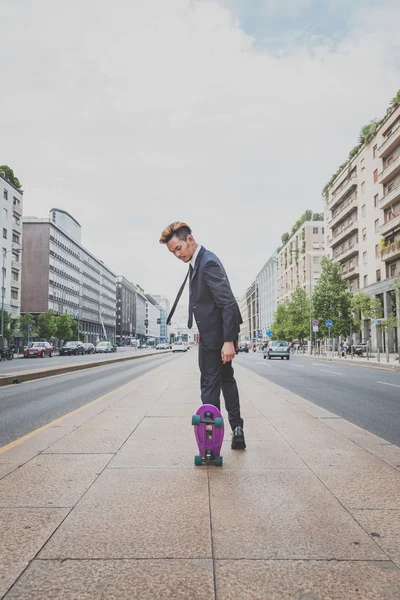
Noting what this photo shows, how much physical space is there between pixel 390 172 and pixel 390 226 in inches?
181

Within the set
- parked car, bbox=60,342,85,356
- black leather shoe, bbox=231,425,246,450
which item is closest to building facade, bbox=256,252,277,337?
parked car, bbox=60,342,85,356

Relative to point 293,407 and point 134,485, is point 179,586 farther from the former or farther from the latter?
point 293,407

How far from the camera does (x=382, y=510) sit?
282cm

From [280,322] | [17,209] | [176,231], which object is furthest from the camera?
[280,322]

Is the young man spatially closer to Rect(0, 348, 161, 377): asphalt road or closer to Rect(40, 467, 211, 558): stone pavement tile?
Rect(40, 467, 211, 558): stone pavement tile

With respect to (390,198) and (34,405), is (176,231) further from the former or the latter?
(390,198)

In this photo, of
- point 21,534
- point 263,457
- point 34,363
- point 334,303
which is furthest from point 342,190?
point 21,534

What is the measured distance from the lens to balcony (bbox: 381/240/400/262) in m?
39.4

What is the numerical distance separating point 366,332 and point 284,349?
55.5 ft

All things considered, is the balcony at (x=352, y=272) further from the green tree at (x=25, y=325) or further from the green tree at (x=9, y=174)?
the green tree at (x=9, y=174)

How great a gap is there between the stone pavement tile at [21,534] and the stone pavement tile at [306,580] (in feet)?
2.84

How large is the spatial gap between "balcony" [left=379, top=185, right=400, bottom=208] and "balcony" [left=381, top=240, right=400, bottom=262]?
3.82m

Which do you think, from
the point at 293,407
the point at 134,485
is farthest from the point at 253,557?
the point at 293,407

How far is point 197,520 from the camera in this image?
262 cm
